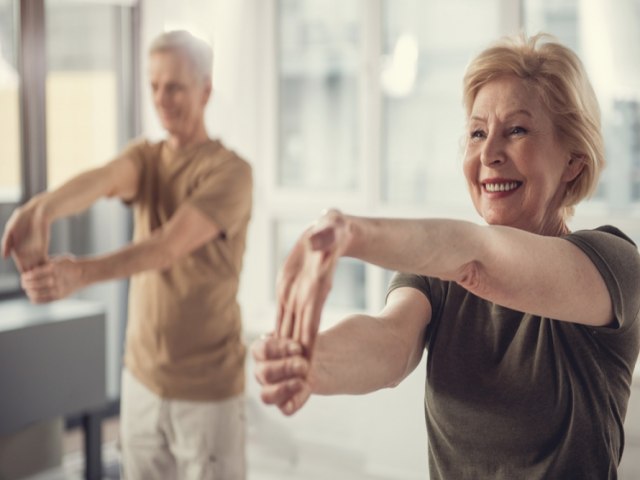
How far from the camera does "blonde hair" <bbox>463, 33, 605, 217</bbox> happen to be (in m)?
1.30

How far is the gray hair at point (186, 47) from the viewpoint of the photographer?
8.29 feet

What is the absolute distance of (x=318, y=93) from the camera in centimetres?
410

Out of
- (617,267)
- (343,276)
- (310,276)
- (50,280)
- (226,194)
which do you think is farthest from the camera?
(343,276)

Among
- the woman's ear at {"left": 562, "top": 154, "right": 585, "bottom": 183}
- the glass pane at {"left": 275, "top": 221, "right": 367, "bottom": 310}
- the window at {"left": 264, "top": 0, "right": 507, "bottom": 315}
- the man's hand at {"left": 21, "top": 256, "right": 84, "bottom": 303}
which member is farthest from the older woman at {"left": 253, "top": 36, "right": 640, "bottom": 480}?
the glass pane at {"left": 275, "top": 221, "right": 367, "bottom": 310}

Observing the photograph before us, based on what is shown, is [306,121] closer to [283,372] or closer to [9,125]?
[9,125]

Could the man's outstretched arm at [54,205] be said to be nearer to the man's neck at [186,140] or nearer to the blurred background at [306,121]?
the man's neck at [186,140]

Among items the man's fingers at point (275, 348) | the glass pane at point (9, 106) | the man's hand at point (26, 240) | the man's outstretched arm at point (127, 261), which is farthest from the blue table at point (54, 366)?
the man's fingers at point (275, 348)

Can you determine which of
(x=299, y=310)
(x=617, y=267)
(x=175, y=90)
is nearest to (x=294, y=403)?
(x=299, y=310)

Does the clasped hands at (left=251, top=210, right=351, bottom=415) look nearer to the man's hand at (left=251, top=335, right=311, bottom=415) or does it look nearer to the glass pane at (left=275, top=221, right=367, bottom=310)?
the man's hand at (left=251, top=335, right=311, bottom=415)

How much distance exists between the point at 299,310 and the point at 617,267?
20.4 inches

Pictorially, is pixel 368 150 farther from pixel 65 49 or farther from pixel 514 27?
pixel 65 49

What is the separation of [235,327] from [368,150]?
1551 millimetres

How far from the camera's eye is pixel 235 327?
8.30 feet

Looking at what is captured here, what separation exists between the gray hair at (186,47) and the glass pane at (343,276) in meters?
1.57
